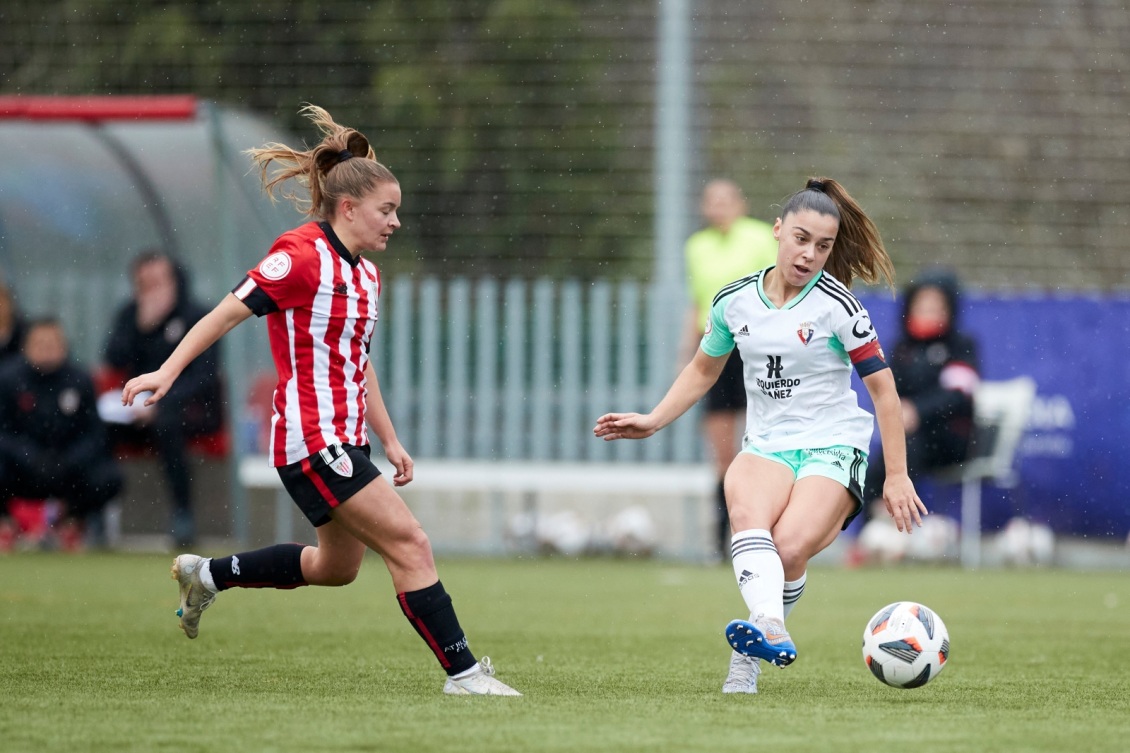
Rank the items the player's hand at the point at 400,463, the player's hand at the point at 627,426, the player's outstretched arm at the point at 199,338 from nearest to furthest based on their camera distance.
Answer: the player's outstretched arm at the point at 199,338, the player's hand at the point at 627,426, the player's hand at the point at 400,463

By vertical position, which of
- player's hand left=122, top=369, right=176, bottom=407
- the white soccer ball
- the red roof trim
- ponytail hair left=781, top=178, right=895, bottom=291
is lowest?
the white soccer ball

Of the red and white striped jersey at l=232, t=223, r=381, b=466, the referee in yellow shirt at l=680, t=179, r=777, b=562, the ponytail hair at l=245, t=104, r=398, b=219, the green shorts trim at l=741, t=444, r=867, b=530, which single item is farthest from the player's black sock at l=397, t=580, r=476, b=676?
the referee in yellow shirt at l=680, t=179, r=777, b=562

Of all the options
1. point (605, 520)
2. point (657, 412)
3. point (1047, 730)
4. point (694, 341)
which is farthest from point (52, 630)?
point (605, 520)

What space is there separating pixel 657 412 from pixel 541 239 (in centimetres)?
797

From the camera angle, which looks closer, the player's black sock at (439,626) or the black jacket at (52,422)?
the player's black sock at (439,626)

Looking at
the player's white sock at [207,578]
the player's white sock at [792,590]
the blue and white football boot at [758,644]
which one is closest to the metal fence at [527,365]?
the player's white sock at [207,578]

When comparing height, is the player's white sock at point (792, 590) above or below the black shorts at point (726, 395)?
below

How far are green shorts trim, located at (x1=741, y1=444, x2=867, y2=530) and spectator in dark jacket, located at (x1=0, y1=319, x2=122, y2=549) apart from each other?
6.76 metres

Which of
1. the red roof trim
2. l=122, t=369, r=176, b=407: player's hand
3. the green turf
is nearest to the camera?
the green turf

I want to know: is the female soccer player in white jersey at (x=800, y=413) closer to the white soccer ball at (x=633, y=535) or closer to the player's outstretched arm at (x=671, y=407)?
the player's outstretched arm at (x=671, y=407)

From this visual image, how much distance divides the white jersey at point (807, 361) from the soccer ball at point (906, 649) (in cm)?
56

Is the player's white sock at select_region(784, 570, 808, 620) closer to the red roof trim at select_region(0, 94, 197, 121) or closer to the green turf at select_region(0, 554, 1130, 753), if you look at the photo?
the green turf at select_region(0, 554, 1130, 753)

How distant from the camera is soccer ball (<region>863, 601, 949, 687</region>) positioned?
4.59 meters

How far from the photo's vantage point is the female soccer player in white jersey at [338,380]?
15.0 ft
